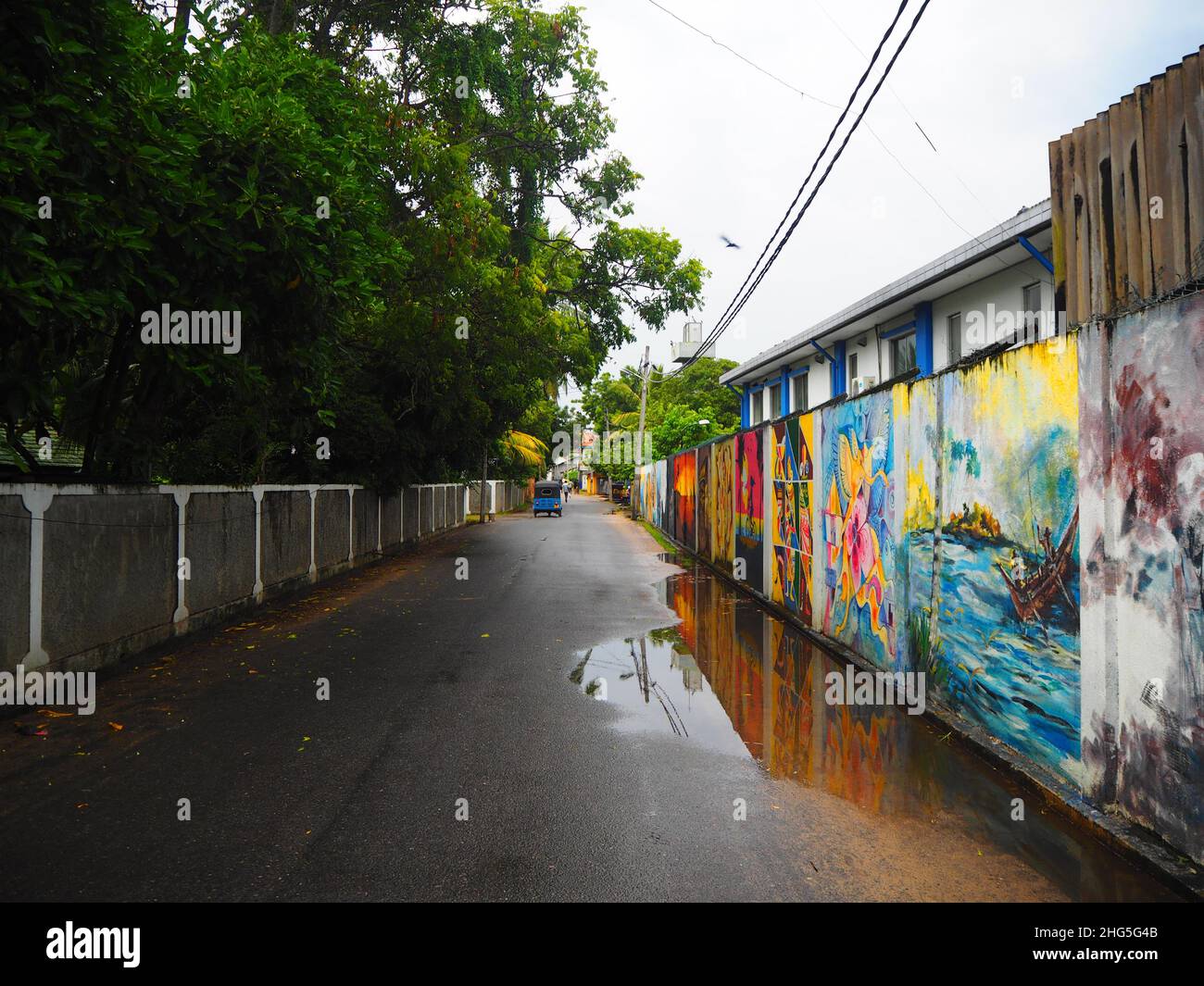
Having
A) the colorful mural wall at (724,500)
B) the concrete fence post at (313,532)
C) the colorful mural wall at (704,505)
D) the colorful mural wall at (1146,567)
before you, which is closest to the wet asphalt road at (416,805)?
the colorful mural wall at (1146,567)

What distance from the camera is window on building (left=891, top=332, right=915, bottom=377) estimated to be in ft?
49.5

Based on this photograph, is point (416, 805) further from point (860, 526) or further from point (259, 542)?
point (259, 542)

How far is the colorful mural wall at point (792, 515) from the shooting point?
374 inches

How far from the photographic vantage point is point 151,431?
825 centimetres

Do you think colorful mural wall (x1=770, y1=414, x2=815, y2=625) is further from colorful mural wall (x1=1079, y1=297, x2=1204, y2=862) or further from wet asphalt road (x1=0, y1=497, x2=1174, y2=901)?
colorful mural wall (x1=1079, y1=297, x2=1204, y2=862)

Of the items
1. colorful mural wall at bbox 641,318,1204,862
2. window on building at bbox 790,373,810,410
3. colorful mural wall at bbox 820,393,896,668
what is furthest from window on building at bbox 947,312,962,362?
colorful mural wall at bbox 641,318,1204,862

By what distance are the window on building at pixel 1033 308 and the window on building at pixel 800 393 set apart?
873 cm

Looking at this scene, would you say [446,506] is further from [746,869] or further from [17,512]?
[746,869]

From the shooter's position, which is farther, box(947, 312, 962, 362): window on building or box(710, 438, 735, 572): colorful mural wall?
box(710, 438, 735, 572): colorful mural wall

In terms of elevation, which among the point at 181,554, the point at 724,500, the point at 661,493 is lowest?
the point at 181,554

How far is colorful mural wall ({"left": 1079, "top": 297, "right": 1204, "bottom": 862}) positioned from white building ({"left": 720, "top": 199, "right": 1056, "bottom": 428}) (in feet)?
11.1

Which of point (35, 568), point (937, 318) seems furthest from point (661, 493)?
point (35, 568)

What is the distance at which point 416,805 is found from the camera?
4113 millimetres

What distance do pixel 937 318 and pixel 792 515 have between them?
6.52 m
